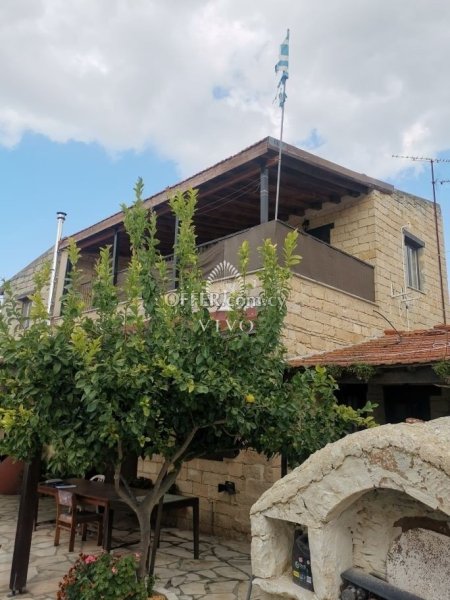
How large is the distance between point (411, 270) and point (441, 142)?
3064 mm

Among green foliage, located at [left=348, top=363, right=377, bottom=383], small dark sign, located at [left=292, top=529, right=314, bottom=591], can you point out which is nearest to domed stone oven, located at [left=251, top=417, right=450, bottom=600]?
small dark sign, located at [left=292, top=529, right=314, bottom=591]

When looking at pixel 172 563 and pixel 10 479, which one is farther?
pixel 10 479

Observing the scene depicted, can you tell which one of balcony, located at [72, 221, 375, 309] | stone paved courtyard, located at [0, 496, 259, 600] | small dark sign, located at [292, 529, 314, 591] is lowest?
stone paved courtyard, located at [0, 496, 259, 600]

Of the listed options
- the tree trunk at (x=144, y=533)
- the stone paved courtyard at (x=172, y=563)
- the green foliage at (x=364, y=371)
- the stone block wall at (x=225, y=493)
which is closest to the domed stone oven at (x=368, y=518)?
the tree trunk at (x=144, y=533)

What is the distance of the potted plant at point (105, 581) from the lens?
13.2 feet

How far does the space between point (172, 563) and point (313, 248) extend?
5.69 m

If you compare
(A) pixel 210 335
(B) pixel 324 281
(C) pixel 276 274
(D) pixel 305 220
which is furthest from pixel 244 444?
(D) pixel 305 220

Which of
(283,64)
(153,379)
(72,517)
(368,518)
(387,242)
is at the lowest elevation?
(72,517)

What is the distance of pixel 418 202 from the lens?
12.2 metres

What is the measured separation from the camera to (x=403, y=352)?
21.6 ft

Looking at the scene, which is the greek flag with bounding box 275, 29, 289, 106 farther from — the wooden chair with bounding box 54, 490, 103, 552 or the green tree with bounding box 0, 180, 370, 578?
the wooden chair with bounding box 54, 490, 103, 552

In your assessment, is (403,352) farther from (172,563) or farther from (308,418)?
(172,563)

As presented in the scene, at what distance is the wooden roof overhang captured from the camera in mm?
8758

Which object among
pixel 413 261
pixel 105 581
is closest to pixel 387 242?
pixel 413 261
